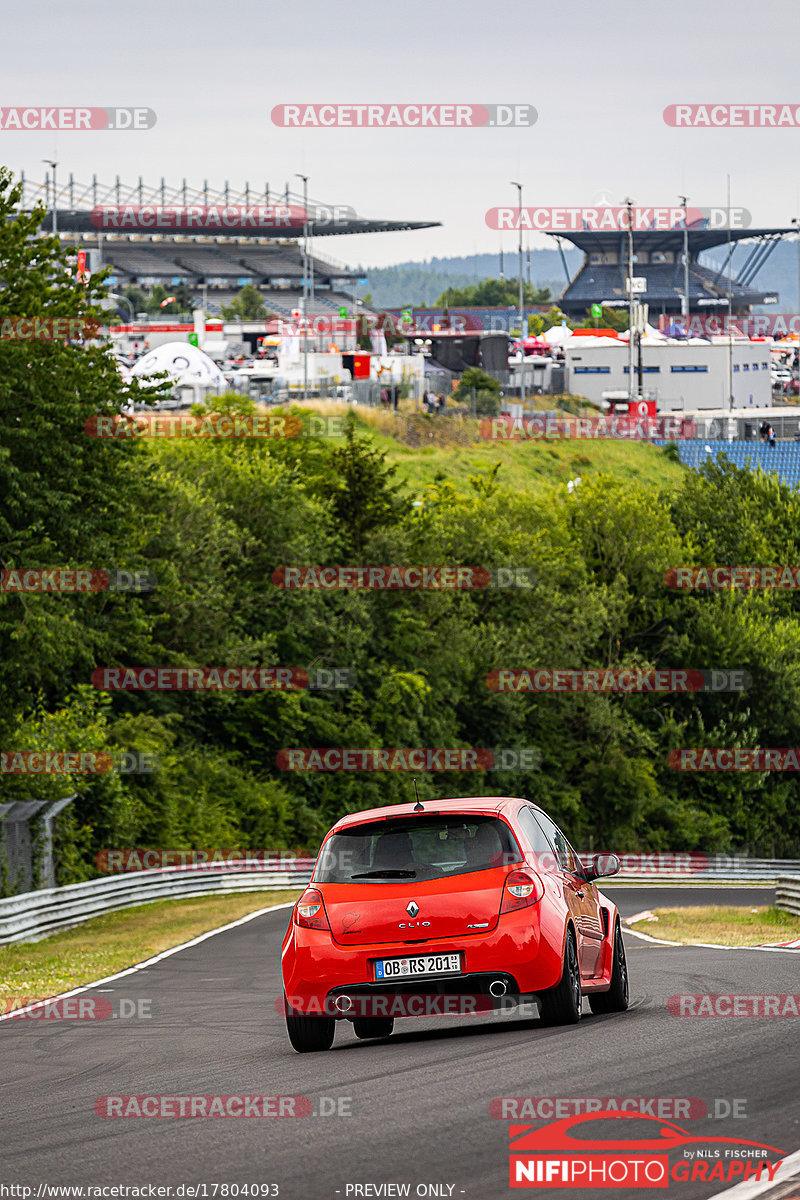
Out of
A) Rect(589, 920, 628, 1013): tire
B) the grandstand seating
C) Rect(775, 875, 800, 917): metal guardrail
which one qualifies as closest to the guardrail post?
Rect(775, 875, 800, 917): metal guardrail

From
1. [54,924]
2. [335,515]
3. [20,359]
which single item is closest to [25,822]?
[54,924]

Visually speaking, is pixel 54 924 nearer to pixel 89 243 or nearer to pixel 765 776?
pixel 765 776

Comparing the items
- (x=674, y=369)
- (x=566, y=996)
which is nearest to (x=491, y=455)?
(x=674, y=369)

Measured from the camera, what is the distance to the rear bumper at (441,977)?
9133 millimetres

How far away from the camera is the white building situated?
10206 centimetres

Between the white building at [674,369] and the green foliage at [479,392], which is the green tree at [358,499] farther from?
the white building at [674,369]

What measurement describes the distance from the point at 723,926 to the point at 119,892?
35.0 feet

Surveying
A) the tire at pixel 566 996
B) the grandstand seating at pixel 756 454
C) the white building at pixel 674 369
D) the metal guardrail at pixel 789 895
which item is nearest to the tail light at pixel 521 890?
the tire at pixel 566 996

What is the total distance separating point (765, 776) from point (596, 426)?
37.1 meters

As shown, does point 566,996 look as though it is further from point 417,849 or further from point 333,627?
point 333,627

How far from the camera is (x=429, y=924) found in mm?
9227

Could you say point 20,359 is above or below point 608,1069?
above

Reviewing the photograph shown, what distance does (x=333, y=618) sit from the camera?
4628 centimetres

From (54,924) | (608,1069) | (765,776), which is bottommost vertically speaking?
(765,776)
